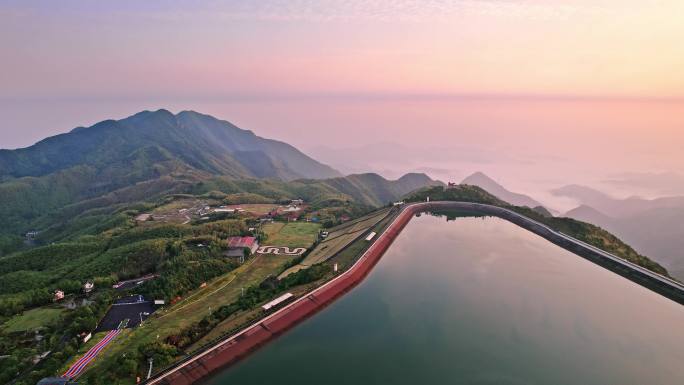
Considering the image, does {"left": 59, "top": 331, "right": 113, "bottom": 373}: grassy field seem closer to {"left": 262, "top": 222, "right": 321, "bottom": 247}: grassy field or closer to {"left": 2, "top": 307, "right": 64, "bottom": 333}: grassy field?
{"left": 2, "top": 307, "right": 64, "bottom": 333}: grassy field

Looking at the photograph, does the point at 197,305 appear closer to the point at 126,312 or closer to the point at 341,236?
the point at 126,312

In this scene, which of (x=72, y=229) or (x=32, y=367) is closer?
(x=32, y=367)

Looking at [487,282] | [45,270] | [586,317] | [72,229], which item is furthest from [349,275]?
[72,229]

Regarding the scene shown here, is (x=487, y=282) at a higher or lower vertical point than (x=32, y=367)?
higher

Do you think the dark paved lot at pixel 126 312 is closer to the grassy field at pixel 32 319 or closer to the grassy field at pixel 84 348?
the grassy field at pixel 84 348

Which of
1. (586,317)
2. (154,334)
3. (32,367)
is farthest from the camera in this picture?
(586,317)

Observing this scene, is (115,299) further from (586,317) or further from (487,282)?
(586,317)
